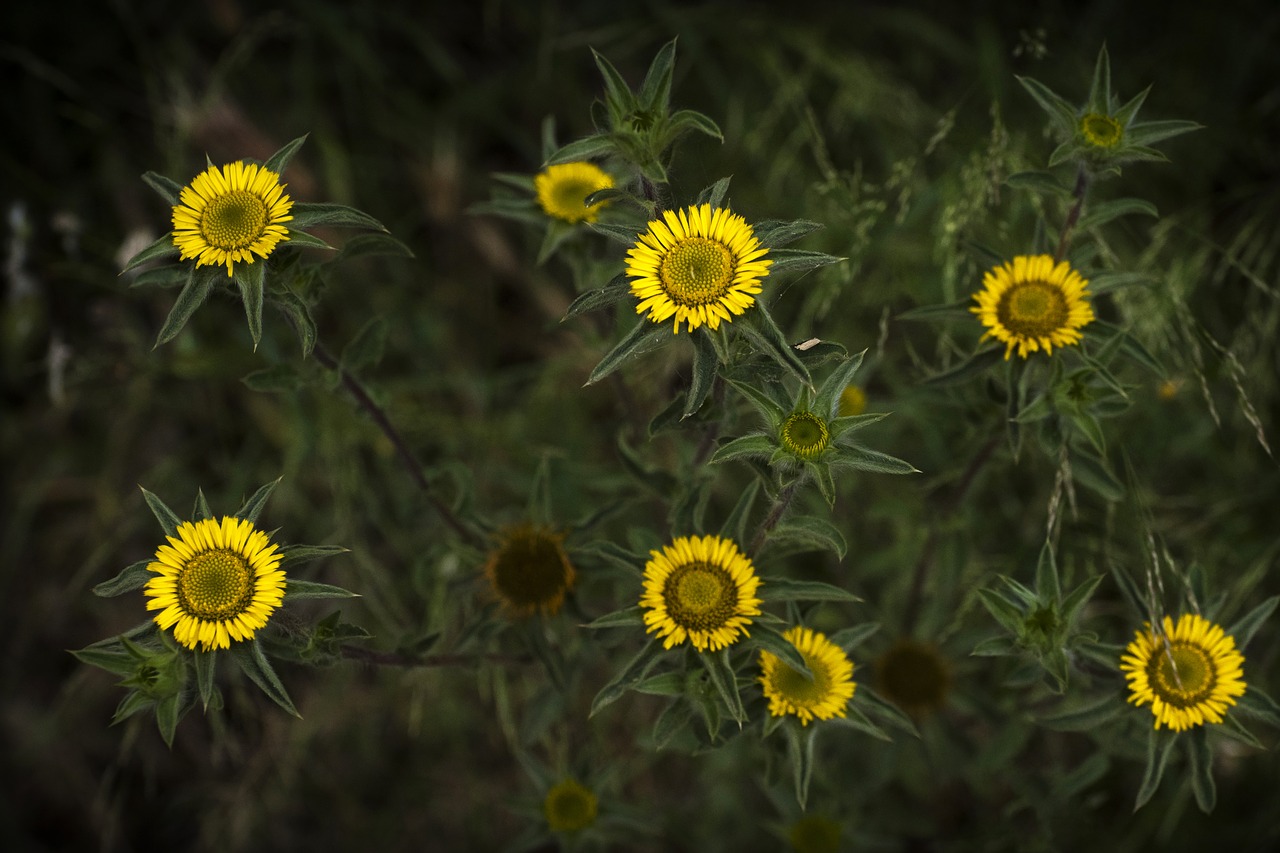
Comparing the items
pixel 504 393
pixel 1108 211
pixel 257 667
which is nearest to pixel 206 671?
pixel 257 667

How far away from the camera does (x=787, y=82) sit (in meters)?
3.12

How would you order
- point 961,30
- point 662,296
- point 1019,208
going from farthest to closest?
point 961,30, point 1019,208, point 662,296

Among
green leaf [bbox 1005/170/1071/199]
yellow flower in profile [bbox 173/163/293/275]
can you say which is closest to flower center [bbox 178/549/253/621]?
yellow flower in profile [bbox 173/163/293/275]

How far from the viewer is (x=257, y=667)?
1781 millimetres

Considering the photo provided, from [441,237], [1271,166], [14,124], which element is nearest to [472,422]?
[441,237]

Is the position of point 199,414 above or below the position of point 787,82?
below

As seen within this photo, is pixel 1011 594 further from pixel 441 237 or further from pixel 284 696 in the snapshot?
pixel 441 237

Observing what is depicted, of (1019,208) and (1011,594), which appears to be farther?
(1019,208)

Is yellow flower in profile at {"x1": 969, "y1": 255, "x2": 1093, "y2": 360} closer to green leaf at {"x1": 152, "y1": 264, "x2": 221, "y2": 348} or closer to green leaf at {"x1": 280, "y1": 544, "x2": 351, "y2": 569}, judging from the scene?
green leaf at {"x1": 280, "y1": 544, "x2": 351, "y2": 569}

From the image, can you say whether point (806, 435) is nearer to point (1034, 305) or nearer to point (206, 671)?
point (1034, 305)

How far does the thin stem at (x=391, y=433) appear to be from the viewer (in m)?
2.14

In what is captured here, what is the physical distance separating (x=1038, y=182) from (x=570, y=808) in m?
1.72

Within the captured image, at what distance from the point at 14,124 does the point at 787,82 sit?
295 cm

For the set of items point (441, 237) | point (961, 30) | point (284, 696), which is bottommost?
point (284, 696)
